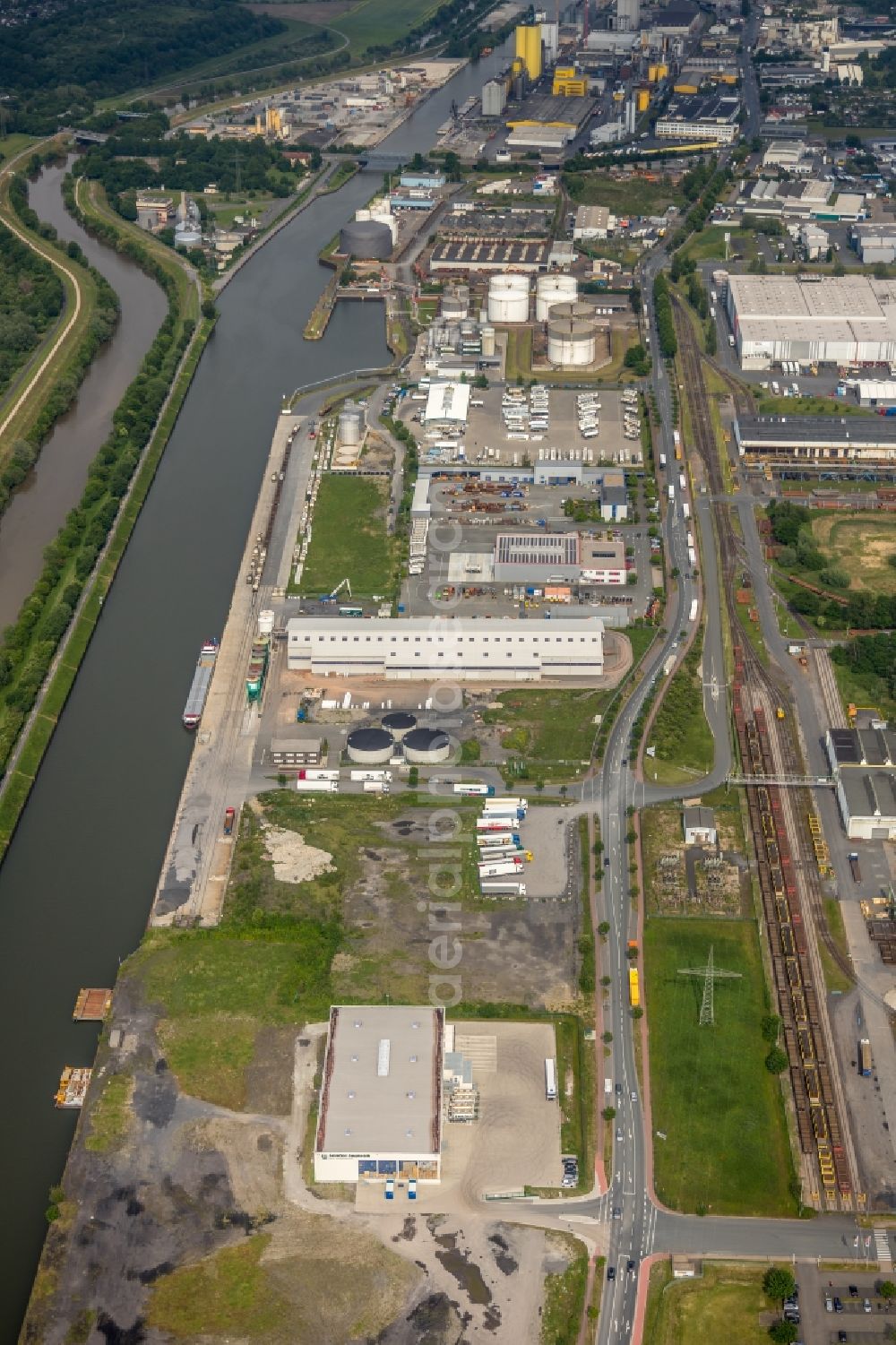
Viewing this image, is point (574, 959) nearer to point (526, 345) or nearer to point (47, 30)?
point (526, 345)

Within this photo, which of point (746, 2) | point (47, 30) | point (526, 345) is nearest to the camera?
point (526, 345)

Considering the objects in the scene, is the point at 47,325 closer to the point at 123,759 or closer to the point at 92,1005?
the point at 123,759

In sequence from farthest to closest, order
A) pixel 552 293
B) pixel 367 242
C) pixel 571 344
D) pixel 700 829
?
1. pixel 367 242
2. pixel 552 293
3. pixel 571 344
4. pixel 700 829

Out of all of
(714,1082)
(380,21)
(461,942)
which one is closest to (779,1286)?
(714,1082)

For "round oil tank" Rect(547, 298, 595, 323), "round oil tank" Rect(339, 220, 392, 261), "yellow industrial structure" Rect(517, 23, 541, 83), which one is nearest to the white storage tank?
"round oil tank" Rect(547, 298, 595, 323)

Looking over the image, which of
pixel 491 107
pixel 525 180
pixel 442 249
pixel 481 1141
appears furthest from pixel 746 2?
pixel 481 1141

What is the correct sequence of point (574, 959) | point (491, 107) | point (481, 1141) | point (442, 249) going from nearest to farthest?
1. point (481, 1141)
2. point (574, 959)
3. point (442, 249)
4. point (491, 107)
